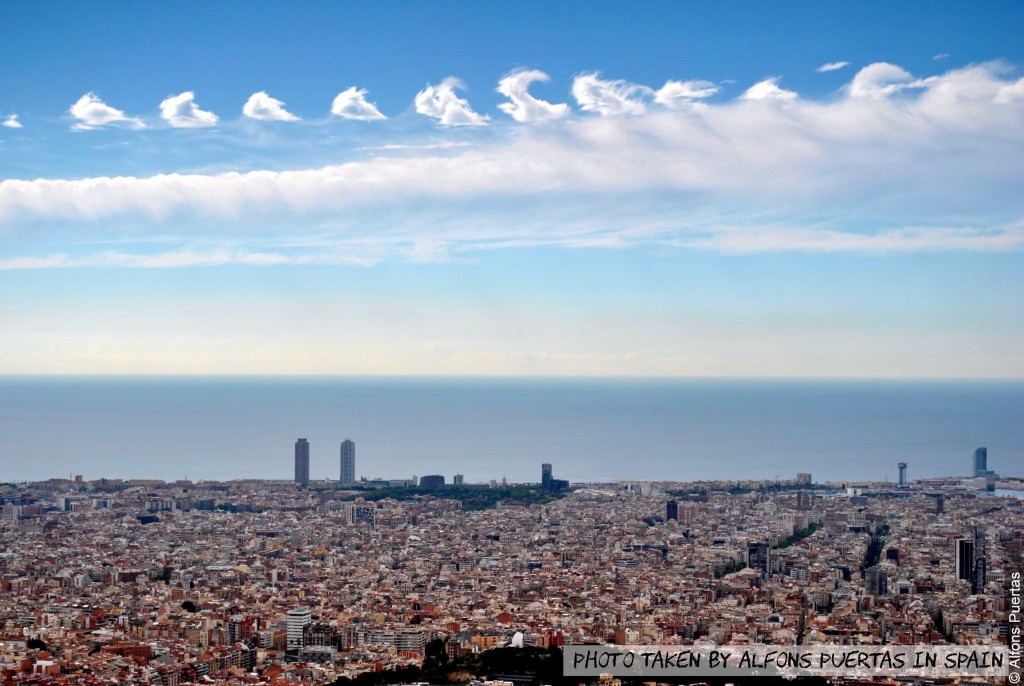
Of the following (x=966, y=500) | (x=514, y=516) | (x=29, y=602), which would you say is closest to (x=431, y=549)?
(x=514, y=516)

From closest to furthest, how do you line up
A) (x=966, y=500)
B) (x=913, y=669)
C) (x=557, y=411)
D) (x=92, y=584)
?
(x=913, y=669) → (x=92, y=584) → (x=966, y=500) → (x=557, y=411)

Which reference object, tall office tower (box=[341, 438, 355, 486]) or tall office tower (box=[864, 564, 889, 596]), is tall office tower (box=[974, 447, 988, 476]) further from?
tall office tower (box=[341, 438, 355, 486])

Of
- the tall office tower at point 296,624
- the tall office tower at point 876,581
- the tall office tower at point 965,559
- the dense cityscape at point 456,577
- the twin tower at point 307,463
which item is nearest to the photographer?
the dense cityscape at point 456,577

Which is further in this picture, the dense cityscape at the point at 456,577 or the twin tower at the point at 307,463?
the twin tower at the point at 307,463

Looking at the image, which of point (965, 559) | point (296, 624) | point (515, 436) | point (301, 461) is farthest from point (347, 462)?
point (515, 436)

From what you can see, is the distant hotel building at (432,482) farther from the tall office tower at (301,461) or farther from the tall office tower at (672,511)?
the tall office tower at (672,511)

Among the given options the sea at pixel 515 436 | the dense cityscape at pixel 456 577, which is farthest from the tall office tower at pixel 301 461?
the sea at pixel 515 436

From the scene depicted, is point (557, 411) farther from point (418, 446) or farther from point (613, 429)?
point (418, 446)

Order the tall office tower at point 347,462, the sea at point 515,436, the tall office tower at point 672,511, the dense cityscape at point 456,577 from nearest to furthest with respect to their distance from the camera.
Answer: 1. the dense cityscape at point 456,577
2. the tall office tower at point 672,511
3. the tall office tower at point 347,462
4. the sea at point 515,436
